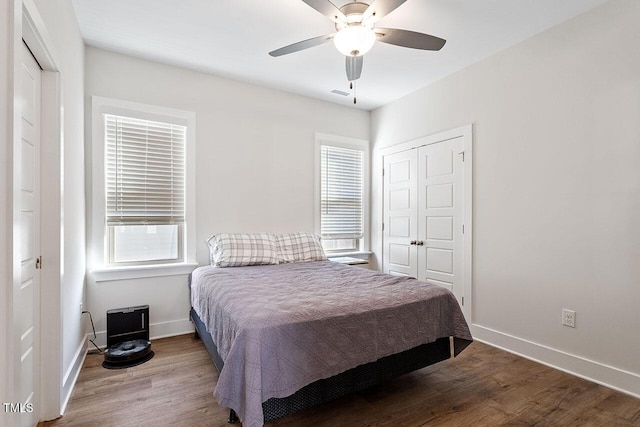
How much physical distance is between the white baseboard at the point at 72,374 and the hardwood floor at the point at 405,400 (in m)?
0.04

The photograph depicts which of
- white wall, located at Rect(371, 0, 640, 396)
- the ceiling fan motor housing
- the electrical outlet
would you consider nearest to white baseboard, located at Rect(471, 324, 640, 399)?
white wall, located at Rect(371, 0, 640, 396)

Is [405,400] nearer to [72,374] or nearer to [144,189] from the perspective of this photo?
[72,374]

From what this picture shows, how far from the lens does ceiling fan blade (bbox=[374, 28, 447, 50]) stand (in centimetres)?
207

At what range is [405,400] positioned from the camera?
6.75 ft

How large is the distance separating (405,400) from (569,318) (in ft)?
5.22

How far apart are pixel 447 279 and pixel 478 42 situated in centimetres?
245

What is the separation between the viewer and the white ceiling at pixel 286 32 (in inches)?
92.7

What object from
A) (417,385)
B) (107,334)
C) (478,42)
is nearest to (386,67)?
(478,42)

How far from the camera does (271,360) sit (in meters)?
1.54

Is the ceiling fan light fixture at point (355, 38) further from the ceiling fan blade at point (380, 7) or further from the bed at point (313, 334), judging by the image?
the bed at point (313, 334)

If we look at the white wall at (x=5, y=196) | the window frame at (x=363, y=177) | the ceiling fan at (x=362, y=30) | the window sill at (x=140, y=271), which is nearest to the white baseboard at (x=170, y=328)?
the window sill at (x=140, y=271)

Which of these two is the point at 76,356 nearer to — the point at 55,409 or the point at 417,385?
the point at 55,409

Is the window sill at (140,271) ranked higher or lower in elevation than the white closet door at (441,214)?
lower

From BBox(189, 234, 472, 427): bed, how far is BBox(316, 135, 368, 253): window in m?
1.77
